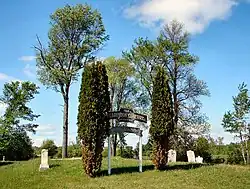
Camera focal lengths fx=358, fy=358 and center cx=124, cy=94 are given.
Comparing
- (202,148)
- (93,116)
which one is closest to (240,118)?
(202,148)

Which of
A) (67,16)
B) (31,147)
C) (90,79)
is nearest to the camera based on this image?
(90,79)

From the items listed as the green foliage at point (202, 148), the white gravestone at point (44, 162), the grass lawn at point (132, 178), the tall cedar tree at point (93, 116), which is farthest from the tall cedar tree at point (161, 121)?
the green foliage at point (202, 148)

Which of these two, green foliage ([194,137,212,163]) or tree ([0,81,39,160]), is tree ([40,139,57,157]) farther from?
green foliage ([194,137,212,163])

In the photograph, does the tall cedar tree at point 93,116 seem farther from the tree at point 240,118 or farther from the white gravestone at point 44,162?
the tree at point 240,118

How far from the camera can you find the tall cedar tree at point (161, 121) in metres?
20.8

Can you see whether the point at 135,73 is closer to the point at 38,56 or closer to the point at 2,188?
the point at 38,56

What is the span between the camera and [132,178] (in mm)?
17984

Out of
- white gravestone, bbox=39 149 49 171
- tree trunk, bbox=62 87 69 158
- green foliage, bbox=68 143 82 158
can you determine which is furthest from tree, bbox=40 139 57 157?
white gravestone, bbox=39 149 49 171

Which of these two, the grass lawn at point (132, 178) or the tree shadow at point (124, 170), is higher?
the tree shadow at point (124, 170)

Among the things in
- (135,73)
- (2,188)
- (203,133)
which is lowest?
(2,188)

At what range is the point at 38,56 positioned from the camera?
34.6 m

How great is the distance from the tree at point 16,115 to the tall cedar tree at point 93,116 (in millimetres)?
21275

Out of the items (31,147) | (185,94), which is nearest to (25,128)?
(31,147)

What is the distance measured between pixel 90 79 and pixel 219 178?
8.75 m
